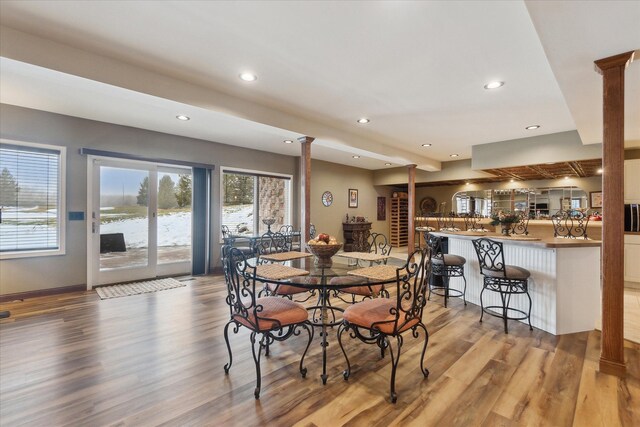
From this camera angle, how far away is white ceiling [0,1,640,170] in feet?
6.65

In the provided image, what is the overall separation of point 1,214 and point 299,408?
485cm

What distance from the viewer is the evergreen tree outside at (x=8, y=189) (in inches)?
157

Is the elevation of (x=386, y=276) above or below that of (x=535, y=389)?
above

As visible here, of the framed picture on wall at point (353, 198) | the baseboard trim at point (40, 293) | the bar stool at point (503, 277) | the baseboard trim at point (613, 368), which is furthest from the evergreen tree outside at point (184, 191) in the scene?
the baseboard trim at point (613, 368)

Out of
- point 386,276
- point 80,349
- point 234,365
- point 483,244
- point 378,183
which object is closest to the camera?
point 386,276

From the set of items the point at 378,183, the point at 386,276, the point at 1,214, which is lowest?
the point at 386,276

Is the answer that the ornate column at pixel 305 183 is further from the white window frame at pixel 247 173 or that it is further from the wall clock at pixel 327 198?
the wall clock at pixel 327 198

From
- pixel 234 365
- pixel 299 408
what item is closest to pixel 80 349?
pixel 234 365

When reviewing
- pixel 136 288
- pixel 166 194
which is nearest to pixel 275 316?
pixel 136 288

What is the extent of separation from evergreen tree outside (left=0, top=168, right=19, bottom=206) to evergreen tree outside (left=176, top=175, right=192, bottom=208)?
2.18 metres

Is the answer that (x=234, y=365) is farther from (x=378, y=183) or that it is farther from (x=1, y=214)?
(x=378, y=183)

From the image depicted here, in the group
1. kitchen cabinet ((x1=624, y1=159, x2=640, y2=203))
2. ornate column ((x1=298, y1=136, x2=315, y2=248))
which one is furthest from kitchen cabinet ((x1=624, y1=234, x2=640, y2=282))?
ornate column ((x1=298, y1=136, x2=315, y2=248))

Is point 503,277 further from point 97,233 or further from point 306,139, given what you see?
point 97,233

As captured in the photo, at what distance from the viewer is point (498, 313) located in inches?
140
